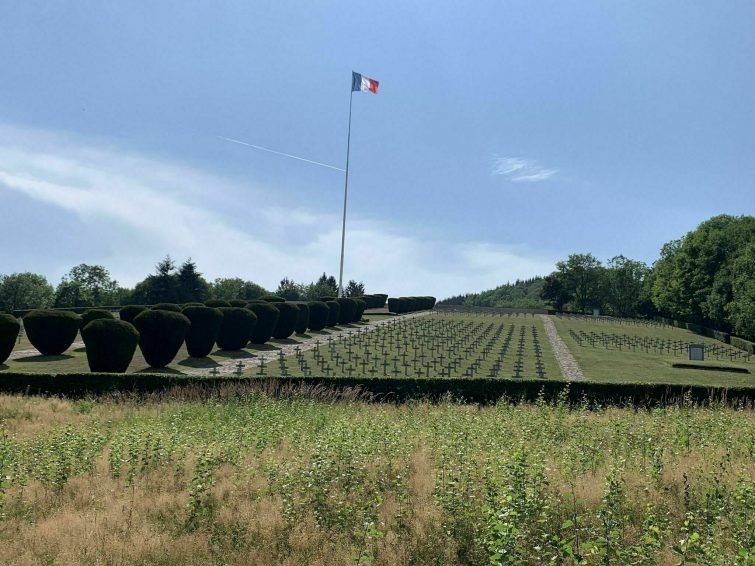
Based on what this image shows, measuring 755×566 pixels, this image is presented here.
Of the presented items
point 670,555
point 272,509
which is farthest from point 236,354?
point 670,555

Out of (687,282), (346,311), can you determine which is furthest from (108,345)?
(687,282)

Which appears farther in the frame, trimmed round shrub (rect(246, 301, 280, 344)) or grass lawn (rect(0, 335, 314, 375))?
trimmed round shrub (rect(246, 301, 280, 344))

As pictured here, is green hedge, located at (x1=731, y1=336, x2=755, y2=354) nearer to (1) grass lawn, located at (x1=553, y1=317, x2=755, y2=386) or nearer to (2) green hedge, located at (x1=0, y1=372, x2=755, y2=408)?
(1) grass lawn, located at (x1=553, y1=317, x2=755, y2=386)

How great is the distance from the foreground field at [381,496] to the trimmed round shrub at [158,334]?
16.2 m

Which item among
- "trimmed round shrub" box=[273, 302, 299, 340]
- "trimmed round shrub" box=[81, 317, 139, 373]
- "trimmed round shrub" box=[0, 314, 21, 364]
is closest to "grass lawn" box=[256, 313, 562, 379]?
"trimmed round shrub" box=[273, 302, 299, 340]

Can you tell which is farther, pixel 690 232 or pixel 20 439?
pixel 690 232

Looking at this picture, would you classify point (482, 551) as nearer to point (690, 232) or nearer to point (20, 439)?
point (20, 439)

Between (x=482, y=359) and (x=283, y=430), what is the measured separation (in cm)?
2554

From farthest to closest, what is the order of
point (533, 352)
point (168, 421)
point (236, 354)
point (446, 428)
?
point (533, 352)
point (236, 354)
point (168, 421)
point (446, 428)

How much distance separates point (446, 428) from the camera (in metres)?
12.0

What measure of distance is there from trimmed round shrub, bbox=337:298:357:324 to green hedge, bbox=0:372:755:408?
3294 centimetres

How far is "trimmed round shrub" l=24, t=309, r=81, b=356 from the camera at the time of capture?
31875mm

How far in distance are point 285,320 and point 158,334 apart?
1412 centimetres

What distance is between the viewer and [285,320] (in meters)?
41.6
